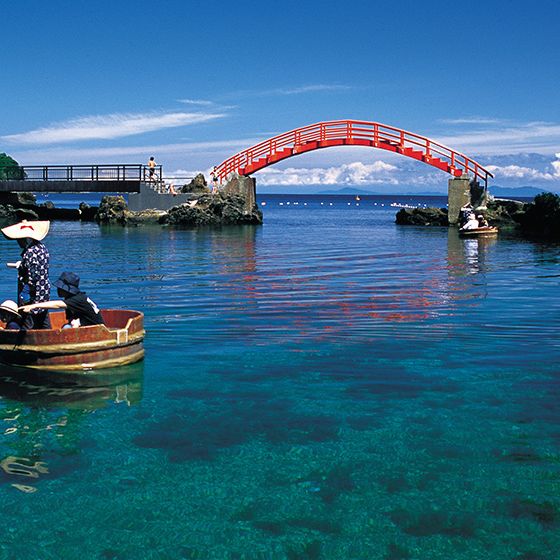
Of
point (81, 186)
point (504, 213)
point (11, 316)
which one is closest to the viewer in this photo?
point (11, 316)

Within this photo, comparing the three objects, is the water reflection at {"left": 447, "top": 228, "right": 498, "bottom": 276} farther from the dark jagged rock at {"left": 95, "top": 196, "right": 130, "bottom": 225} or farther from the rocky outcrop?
the dark jagged rock at {"left": 95, "top": 196, "right": 130, "bottom": 225}

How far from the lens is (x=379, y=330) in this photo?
45.3 ft

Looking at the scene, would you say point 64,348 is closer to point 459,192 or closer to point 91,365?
point 91,365

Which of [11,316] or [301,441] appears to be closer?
[301,441]

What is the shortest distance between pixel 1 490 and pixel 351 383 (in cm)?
502

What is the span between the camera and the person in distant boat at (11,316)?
33.8 ft

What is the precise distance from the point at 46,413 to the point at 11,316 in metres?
2.21

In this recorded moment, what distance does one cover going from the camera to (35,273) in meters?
10.4

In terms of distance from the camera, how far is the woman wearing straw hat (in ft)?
33.8

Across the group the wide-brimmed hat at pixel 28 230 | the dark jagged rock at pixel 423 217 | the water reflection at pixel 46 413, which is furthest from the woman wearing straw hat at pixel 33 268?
the dark jagged rock at pixel 423 217

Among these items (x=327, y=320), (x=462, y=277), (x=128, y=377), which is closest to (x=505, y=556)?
(x=128, y=377)

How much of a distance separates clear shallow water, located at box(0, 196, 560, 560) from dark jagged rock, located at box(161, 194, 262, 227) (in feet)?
118

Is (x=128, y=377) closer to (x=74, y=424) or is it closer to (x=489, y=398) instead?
(x=74, y=424)

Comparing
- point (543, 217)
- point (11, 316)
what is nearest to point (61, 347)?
point (11, 316)
